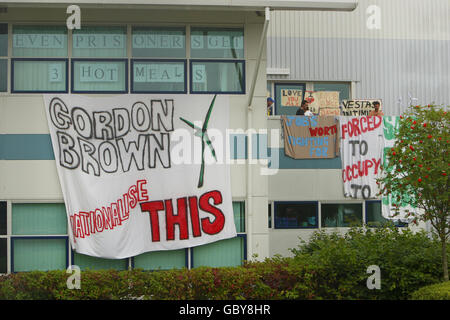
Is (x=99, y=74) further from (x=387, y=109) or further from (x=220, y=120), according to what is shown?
(x=387, y=109)

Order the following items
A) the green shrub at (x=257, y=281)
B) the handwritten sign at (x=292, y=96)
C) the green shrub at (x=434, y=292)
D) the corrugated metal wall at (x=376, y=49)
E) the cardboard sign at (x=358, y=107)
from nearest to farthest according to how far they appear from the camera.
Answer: the green shrub at (x=434, y=292), the green shrub at (x=257, y=281), the cardboard sign at (x=358, y=107), the corrugated metal wall at (x=376, y=49), the handwritten sign at (x=292, y=96)

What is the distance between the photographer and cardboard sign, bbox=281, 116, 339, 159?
47.9 feet

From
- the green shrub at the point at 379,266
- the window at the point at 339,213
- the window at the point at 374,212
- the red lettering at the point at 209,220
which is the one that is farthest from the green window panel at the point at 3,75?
the window at the point at 374,212

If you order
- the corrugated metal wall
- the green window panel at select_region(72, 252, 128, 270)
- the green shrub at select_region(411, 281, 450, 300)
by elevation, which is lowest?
the green shrub at select_region(411, 281, 450, 300)

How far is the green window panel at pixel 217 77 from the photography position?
12.4 m

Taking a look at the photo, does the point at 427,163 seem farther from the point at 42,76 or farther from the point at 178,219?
the point at 42,76

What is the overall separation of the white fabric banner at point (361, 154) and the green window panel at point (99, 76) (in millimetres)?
5711

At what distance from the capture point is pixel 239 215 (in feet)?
40.6

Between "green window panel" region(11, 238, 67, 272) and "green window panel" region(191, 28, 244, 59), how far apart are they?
4929 mm

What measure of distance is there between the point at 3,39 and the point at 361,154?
28.9 ft

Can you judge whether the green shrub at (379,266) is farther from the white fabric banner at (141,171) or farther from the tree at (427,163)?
the white fabric banner at (141,171)

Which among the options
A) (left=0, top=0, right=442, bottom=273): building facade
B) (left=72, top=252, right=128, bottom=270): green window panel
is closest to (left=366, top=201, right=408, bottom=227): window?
(left=0, top=0, right=442, bottom=273): building facade

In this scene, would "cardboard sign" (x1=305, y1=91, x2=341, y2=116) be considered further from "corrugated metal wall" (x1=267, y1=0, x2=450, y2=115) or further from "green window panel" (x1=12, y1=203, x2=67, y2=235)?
"green window panel" (x1=12, y1=203, x2=67, y2=235)

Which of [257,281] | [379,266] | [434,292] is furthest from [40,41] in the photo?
[434,292]
